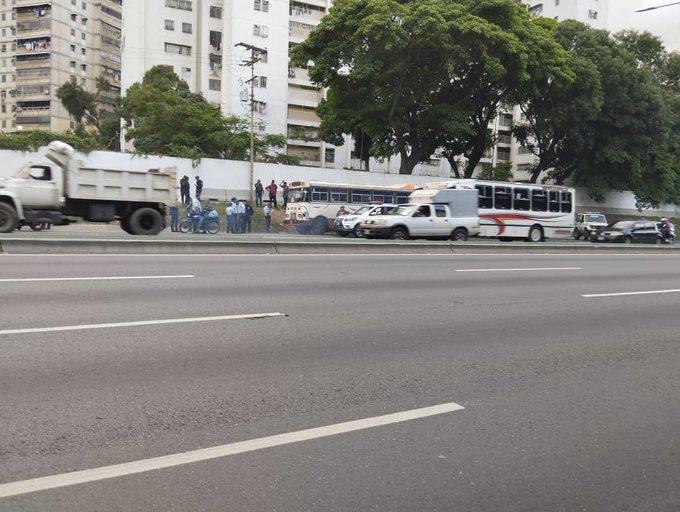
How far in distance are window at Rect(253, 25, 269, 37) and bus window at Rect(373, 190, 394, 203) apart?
113 ft

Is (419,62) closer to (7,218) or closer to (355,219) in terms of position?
(355,219)

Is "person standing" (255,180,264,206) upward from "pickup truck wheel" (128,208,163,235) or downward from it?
upward

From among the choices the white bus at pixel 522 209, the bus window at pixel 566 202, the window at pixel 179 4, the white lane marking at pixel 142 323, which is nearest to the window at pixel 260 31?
the window at pixel 179 4

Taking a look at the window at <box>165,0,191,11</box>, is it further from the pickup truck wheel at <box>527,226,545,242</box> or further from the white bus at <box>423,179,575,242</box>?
the pickup truck wheel at <box>527,226,545,242</box>

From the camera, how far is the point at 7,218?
1670 cm

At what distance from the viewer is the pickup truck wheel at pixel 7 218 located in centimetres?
1662

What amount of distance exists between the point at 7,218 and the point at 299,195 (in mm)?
16108

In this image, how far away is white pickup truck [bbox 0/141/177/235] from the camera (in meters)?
17.3

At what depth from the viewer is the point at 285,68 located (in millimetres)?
62531

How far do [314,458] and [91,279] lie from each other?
23.1 ft

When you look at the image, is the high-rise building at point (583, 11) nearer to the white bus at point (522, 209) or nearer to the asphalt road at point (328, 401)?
the white bus at point (522, 209)

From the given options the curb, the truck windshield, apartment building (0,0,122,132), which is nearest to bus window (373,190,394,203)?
the truck windshield

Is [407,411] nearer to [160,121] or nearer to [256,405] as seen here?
[256,405]

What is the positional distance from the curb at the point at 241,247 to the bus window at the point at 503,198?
8265 millimetres
